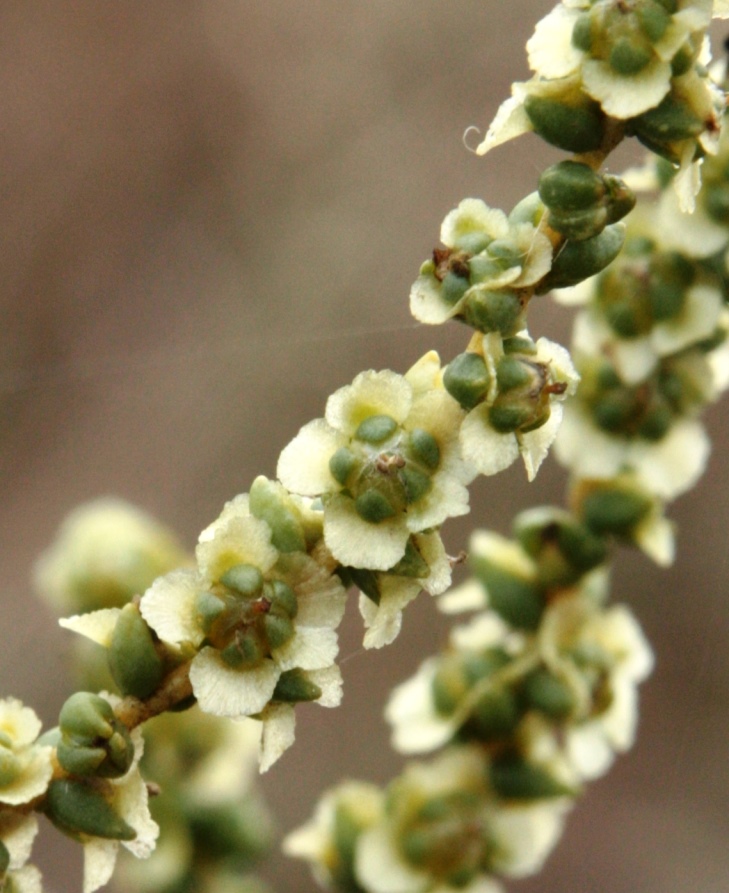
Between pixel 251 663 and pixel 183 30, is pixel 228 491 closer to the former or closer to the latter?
pixel 183 30

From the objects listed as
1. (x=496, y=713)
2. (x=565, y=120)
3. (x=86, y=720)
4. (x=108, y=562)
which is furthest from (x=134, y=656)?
(x=108, y=562)

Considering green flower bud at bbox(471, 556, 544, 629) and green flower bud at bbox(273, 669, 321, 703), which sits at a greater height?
green flower bud at bbox(273, 669, 321, 703)

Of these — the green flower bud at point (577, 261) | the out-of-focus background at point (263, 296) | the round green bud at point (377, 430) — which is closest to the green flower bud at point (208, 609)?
the round green bud at point (377, 430)

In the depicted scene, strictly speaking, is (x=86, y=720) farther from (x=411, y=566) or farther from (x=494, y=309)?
(x=494, y=309)

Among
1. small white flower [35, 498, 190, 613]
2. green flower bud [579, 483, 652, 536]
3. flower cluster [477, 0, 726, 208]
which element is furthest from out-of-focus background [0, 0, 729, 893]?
flower cluster [477, 0, 726, 208]

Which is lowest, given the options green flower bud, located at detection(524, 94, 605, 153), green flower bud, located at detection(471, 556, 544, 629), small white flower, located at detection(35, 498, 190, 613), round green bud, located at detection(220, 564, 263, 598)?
green flower bud, located at detection(471, 556, 544, 629)

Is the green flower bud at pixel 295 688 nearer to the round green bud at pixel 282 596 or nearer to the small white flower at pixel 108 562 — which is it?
the round green bud at pixel 282 596

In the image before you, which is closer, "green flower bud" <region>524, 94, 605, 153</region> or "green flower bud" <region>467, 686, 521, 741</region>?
"green flower bud" <region>524, 94, 605, 153</region>

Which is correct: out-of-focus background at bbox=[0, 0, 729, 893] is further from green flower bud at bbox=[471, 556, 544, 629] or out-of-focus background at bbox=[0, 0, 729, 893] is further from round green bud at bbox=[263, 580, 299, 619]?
round green bud at bbox=[263, 580, 299, 619]
